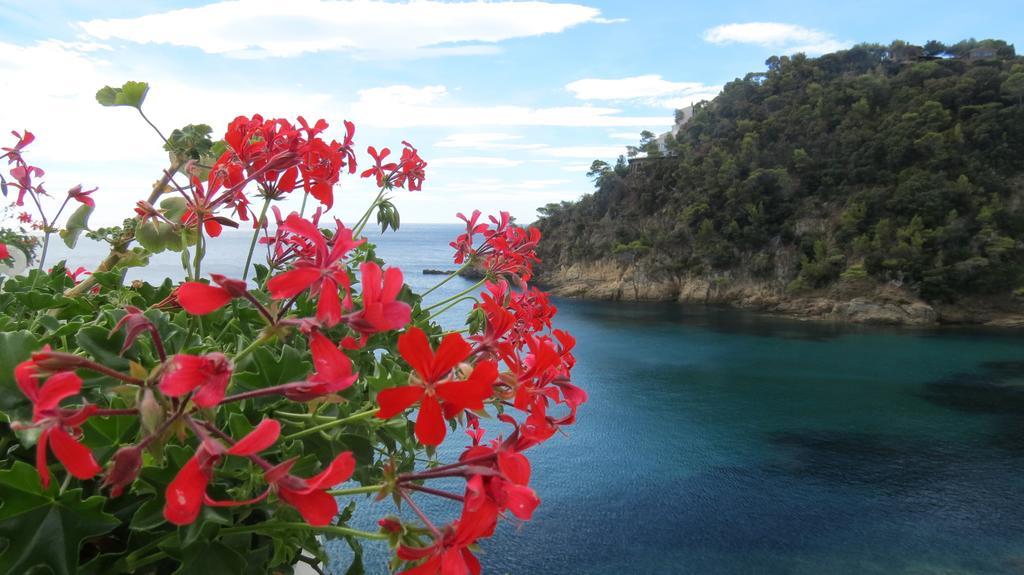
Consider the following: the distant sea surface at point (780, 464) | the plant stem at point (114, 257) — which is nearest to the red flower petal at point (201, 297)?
the plant stem at point (114, 257)

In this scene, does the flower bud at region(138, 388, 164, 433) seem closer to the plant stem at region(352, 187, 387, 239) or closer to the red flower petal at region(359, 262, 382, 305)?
the red flower petal at region(359, 262, 382, 305)

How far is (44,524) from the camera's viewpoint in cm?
48

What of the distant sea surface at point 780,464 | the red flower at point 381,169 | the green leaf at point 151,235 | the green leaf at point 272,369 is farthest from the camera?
the distant sea surface at point 780,464

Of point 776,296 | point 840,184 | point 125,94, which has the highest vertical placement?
point 840,184

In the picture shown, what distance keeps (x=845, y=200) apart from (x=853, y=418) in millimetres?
16708

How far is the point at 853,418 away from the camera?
1472 cm

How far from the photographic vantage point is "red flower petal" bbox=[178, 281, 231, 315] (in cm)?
41

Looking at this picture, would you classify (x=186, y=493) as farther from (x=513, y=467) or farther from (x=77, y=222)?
(x=77, y=222)

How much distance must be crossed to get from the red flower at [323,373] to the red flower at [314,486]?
4 centimetres

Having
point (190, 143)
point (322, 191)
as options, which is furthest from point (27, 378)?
point (190, 143)

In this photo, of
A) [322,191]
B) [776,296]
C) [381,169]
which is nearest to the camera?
[322,191]

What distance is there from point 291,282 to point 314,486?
0.46 feet

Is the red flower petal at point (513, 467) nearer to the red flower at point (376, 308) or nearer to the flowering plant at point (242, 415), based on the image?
the flowering plant at point (242, 415)

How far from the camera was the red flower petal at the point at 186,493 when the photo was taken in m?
0.36
